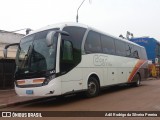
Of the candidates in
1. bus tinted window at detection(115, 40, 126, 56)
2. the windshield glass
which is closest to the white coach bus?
the windshield glass

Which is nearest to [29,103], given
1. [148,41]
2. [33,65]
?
[33,65]

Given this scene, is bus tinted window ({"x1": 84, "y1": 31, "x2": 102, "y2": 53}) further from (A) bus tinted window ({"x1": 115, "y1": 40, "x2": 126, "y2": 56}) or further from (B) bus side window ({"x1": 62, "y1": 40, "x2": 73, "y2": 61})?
(A) bus tinted window ({"x1": 115, "y1": 40, "x2": 126, "y2": 56})

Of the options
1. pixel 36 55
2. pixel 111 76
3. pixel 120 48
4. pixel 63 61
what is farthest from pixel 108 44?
pixel 36 55

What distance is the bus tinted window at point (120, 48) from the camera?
55.3 ft

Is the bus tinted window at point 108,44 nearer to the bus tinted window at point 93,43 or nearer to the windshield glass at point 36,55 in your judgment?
the bus tinted window at point 93,43

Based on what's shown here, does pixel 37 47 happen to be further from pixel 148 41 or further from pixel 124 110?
pixel 148 41

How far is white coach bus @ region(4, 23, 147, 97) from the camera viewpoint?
10.6m

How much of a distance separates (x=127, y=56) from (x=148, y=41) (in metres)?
17.2

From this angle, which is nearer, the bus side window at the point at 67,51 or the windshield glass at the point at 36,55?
the windshield glass at the point at 36,55

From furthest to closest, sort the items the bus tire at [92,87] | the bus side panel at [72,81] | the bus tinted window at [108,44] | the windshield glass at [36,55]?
the bus tinted window at [108,44] → the bus tire at [92,87] → the bus side panel at [72,81] → the windshield glass at [36,55]

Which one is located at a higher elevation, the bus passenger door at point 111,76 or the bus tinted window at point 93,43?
the bus tinted window at point 93,43

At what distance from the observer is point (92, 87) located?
13227 millimetres

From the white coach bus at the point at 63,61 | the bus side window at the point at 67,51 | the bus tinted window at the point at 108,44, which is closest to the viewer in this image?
the white coach bus at the point at 63,61

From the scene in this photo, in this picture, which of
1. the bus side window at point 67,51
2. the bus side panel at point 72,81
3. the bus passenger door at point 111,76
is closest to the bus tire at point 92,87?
the bus side panel at point 72,81
